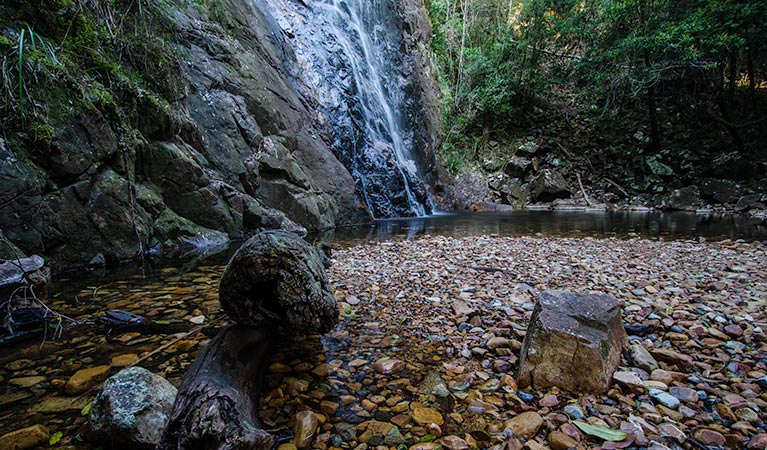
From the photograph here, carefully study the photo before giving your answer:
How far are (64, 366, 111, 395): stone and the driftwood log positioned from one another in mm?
668

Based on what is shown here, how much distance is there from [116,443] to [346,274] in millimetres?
2778

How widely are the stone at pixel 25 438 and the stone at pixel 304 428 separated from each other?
0.99m

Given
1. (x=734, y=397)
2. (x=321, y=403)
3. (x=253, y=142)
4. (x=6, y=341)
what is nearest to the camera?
(x=734, y=397)

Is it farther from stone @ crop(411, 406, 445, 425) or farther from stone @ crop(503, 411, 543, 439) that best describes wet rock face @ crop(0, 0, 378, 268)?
stone @ crop(503, 411, 543, 439)

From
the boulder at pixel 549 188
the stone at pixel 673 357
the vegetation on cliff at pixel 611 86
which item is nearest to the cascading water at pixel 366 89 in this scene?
the vegetation on cliff at pixel 611 86

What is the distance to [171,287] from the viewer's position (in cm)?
339

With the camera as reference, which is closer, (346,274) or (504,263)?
(346,274)

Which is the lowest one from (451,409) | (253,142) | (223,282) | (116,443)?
(451,409)

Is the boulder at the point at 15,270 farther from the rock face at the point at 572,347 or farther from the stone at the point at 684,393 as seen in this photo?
the stone at the point at 684,393

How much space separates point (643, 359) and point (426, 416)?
1.25m

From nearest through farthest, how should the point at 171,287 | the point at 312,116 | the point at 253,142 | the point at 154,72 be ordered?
the point at 171,287, the point at 154,72, the point at 253,142, the point at 312,116

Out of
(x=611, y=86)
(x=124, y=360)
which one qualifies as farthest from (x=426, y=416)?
(x=611, y=86)

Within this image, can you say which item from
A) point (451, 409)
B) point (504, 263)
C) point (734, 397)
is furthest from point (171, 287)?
point (734, 397)

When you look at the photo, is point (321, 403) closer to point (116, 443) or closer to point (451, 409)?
point (451, 409)
